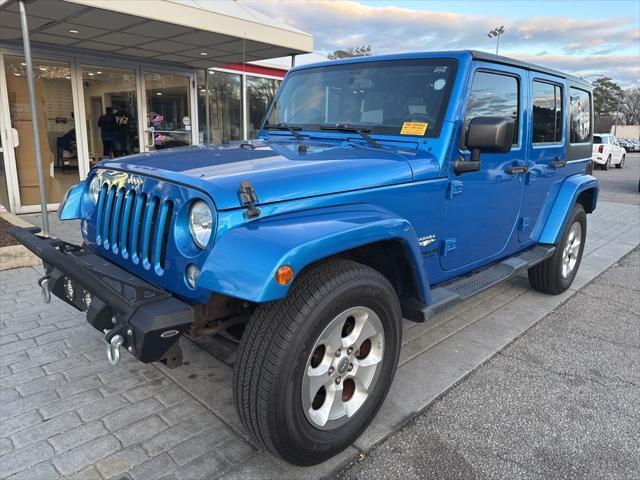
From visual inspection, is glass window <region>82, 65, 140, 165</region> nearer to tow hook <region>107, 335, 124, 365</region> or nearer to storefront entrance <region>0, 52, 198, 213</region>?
storefront entrance <region>0, 52, 198, 213</region>

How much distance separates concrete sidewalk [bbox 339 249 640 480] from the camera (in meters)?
2.40

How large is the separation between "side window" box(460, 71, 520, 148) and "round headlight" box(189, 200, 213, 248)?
1751mm

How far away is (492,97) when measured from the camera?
3426mm

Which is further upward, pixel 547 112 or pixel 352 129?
pixel 547 112

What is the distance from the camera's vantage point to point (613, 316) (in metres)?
4.48

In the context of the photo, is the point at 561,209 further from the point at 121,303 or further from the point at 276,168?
the point at 121,303

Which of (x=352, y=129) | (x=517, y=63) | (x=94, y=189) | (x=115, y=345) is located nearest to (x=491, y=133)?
(x=352, y=129)

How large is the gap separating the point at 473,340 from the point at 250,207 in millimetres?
2507

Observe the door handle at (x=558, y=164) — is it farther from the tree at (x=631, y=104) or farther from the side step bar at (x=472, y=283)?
the tree at (x=631, y=104)

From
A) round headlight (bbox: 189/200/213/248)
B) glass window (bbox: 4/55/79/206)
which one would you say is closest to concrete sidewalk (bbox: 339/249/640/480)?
round headlight (bbox: 189/200/213/248)

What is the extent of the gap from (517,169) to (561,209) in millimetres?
981

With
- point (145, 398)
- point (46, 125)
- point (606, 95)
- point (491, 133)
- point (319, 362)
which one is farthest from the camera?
point (606, 95)

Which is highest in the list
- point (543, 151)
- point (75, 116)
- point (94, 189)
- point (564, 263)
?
point (75, 116)

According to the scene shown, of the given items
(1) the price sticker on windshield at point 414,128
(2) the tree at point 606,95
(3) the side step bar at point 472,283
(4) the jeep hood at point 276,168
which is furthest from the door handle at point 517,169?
(2) the tree at point 606,95
